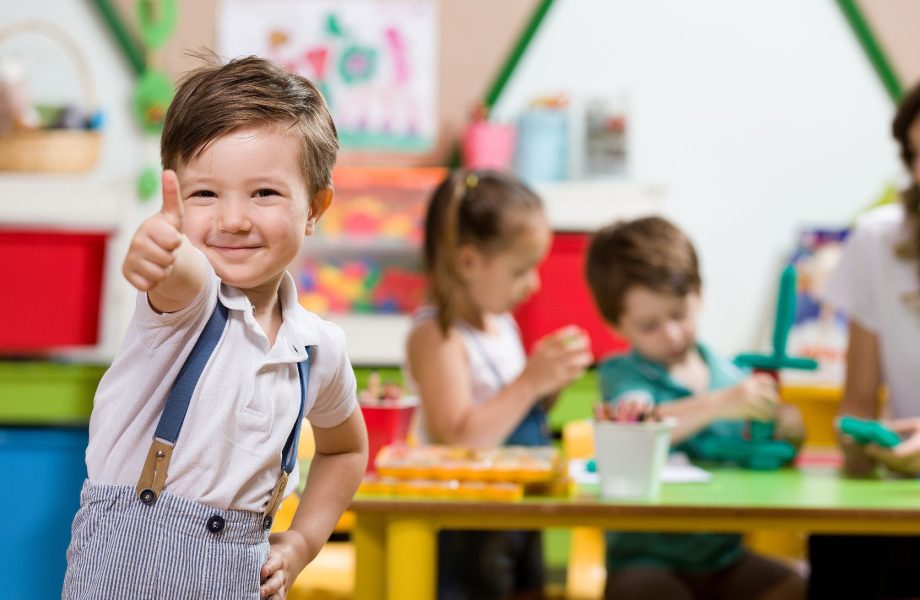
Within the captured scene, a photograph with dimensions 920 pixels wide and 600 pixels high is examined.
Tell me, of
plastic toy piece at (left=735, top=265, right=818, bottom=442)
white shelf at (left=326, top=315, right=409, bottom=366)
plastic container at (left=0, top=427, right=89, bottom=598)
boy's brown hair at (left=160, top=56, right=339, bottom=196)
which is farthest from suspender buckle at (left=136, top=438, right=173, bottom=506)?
white shelf at (left=326, top=315, right=409, bottom=366)

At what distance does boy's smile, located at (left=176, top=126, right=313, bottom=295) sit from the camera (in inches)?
30.4

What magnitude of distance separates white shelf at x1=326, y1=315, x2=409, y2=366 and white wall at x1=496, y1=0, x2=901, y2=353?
0.80 metres

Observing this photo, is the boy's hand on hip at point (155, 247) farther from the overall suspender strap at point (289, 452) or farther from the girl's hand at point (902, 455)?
the girl's hand at point (902, 455)

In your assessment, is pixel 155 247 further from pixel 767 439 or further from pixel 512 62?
pixel 512 62

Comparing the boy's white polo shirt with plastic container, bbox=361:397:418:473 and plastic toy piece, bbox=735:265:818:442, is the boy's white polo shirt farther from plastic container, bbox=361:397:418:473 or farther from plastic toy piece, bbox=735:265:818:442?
plastic toy piece, bbox=735:265:818:442

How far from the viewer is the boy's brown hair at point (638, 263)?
1.87 meters

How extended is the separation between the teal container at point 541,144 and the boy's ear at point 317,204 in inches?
90.5

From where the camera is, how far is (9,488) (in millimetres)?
2695

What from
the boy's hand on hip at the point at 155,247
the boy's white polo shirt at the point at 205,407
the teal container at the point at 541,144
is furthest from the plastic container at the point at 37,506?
the boy's hand on hip at the point at 155,247

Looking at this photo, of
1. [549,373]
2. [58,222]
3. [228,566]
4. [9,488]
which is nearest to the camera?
[228,566]

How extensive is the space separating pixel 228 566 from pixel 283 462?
0.09 metres

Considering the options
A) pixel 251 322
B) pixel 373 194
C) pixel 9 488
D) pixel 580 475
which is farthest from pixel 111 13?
pixel 251 322

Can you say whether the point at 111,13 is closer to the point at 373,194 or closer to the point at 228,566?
the point at 373,194

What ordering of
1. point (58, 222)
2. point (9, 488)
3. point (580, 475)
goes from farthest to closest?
1. point (58, 222)
2. point (9, 488)
3. point (580, 475)
